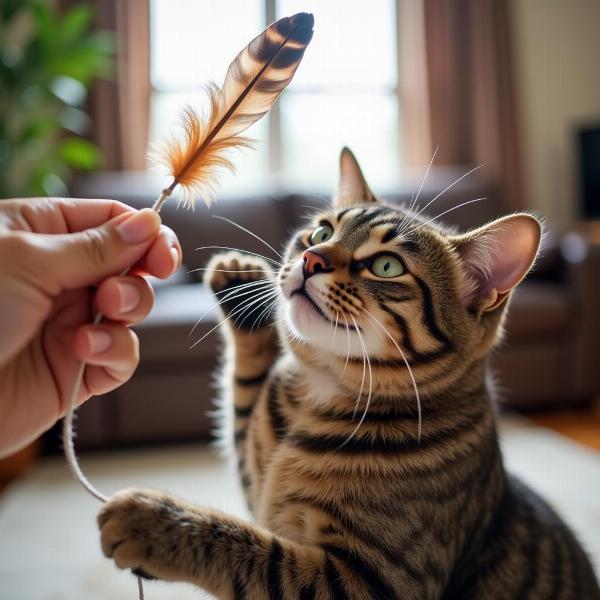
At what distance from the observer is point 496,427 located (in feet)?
3.56

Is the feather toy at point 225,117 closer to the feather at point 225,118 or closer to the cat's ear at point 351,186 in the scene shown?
the feather at point 225,118

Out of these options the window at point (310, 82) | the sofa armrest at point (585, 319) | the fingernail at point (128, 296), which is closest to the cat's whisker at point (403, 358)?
the fingernail at point (128, 296)

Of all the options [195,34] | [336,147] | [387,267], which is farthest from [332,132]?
[387,267]

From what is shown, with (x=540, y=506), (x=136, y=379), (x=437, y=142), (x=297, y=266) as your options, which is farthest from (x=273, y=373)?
(x=437, y=142)

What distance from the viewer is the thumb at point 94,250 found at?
30.2 inches

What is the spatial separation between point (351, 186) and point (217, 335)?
1.36 m

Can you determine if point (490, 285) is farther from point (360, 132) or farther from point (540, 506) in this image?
point (360, 132)

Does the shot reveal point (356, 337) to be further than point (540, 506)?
No

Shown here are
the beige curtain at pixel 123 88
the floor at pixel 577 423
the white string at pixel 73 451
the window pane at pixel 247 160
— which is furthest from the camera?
the beige curtain at pixel 123 88

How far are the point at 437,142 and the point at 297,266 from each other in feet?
12.1

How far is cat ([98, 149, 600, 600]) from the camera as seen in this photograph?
790mm

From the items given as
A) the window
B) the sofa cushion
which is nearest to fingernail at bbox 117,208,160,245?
the sofa cushion

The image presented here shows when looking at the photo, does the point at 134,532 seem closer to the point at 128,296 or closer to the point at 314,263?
the point at 128,296

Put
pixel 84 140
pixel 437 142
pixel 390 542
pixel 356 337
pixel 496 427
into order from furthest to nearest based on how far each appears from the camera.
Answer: pixel 437 142, pixel 84 140, pixel 496 427, pixel 356 337, pixel 390 542
